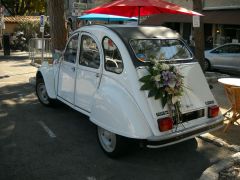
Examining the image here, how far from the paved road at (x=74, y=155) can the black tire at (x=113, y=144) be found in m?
0.11

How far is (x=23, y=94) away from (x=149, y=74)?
18.0 feet

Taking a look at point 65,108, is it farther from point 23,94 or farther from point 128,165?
point 128,165

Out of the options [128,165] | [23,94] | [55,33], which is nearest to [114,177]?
[128,165]

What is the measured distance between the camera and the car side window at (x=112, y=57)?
5.20 meters

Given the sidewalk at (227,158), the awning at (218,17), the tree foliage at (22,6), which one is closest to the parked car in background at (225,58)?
the awning at (218,17)

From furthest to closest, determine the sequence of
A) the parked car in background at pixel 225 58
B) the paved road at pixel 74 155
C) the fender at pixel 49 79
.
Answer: the parked car in background at pixel 225 58 → the fender at pixel 49 79 → the paved road at pixel 74 155

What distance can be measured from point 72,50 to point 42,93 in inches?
77.8

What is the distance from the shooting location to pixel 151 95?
188 inches

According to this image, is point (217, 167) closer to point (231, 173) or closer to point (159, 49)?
point (231, 173)

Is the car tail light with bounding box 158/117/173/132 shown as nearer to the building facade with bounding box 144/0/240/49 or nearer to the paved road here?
the paved road

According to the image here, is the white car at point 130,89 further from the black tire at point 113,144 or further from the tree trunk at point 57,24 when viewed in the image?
the tree trunk at point 57,24

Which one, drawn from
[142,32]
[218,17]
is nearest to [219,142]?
[142,32]

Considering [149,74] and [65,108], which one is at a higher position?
[149,74]

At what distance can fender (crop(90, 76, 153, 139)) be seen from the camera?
462 centimetres
